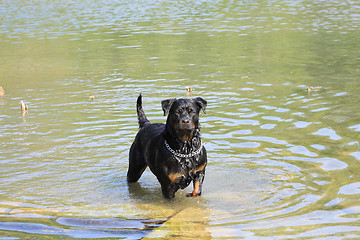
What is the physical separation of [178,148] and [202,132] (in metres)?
3.89

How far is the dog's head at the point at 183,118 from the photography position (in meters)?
7.18

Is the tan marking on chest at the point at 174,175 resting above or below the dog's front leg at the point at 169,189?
above

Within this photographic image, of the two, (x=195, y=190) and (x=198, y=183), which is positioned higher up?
(x=198, y=183)

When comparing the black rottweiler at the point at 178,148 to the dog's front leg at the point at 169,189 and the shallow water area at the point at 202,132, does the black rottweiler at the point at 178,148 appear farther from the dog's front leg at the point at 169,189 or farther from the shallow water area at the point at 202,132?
the shallow water area at the point at 202,132

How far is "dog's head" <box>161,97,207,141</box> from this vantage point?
23.5 feet

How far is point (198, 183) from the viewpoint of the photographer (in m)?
8.03

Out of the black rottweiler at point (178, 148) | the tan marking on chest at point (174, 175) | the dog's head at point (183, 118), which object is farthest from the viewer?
the tan marking on chest at point (174, 175)

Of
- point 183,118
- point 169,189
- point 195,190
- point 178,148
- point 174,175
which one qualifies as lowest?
point 195,190

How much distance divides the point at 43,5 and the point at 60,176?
37.5 metres

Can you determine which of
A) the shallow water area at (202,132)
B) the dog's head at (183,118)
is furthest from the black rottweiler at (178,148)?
the shallow water area at (202,132)

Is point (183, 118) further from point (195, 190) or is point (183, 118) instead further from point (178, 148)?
point (195, 190)

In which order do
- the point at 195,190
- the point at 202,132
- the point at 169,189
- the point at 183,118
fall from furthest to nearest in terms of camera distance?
the point at 202,132
the point at 195,190
the point at 169,189
the point at 183,118

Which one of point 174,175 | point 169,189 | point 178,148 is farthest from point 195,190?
point 178,148

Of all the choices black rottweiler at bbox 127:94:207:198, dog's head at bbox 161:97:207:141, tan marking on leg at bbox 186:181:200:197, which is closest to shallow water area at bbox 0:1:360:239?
tan marking on leg at bbox 186:181:200:197
